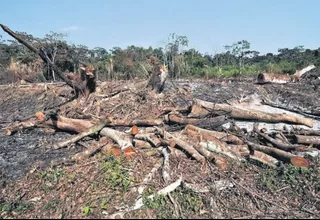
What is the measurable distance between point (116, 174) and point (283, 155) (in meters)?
2.35

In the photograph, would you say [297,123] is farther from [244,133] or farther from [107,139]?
[107,139]

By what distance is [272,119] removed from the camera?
6734 mm

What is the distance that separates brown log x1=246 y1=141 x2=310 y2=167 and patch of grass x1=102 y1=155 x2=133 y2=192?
196cm

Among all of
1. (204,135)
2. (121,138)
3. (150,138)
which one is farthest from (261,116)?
(121,138)

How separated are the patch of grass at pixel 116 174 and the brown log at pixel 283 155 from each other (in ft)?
6.43

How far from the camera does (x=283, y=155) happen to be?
188 inches

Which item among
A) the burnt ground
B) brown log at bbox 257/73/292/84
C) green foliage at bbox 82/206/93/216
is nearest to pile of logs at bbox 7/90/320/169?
the burnt ground

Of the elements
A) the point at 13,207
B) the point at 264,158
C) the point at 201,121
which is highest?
the point at 201,121

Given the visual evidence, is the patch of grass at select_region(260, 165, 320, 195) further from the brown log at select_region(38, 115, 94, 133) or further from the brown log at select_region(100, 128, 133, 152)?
the brown log at select_region(38, 115, 94, 133)

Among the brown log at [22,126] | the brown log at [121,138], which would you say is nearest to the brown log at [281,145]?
the brown log at [121,138]

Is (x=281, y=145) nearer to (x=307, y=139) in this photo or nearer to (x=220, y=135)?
(x=307, y=139)

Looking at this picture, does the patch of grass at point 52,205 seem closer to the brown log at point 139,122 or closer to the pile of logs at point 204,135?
the pile of logs at point 204,135

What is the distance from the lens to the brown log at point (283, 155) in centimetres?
455

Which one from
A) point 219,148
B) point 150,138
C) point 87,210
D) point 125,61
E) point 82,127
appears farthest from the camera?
point 125,61
